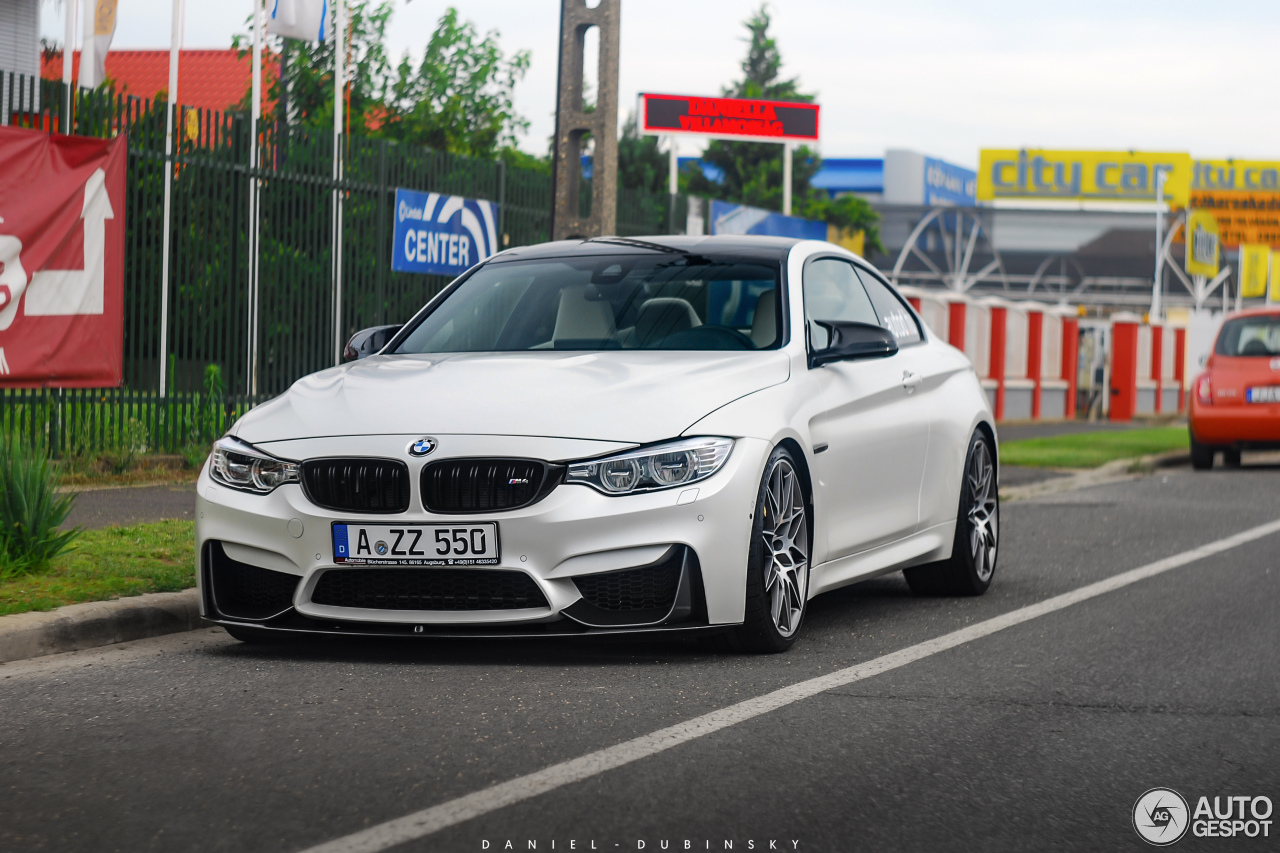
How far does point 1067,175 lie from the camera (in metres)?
73.7

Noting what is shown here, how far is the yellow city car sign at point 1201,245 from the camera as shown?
2283 inches

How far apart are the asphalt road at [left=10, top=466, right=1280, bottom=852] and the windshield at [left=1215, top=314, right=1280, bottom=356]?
12.3m

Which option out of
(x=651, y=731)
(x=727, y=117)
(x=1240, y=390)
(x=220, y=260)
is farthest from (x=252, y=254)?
(x=727, y=117)

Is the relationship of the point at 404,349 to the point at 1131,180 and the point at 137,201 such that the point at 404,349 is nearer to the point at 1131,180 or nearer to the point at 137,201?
the point at 137,201

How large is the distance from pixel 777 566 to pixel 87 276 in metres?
7.46

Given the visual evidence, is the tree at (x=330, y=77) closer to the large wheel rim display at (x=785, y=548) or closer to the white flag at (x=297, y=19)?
the white flag at (x=297, y=19)

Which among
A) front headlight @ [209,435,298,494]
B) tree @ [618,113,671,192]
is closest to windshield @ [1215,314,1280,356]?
front headlight @ [209,435,298,494]

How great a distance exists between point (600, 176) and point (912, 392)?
24.5 feet

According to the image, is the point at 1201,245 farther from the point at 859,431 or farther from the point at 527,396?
the point at 527,396

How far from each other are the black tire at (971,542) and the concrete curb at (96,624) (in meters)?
3.38

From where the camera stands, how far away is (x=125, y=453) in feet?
40.3

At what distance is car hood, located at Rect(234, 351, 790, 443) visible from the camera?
5.68 m

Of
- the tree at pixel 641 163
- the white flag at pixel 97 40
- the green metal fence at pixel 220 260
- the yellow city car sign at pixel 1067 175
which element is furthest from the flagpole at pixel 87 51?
the yellow city car sign at pixel 1067 175

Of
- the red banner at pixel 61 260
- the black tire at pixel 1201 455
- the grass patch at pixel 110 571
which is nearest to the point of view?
the grass patch at pixel 110 571
